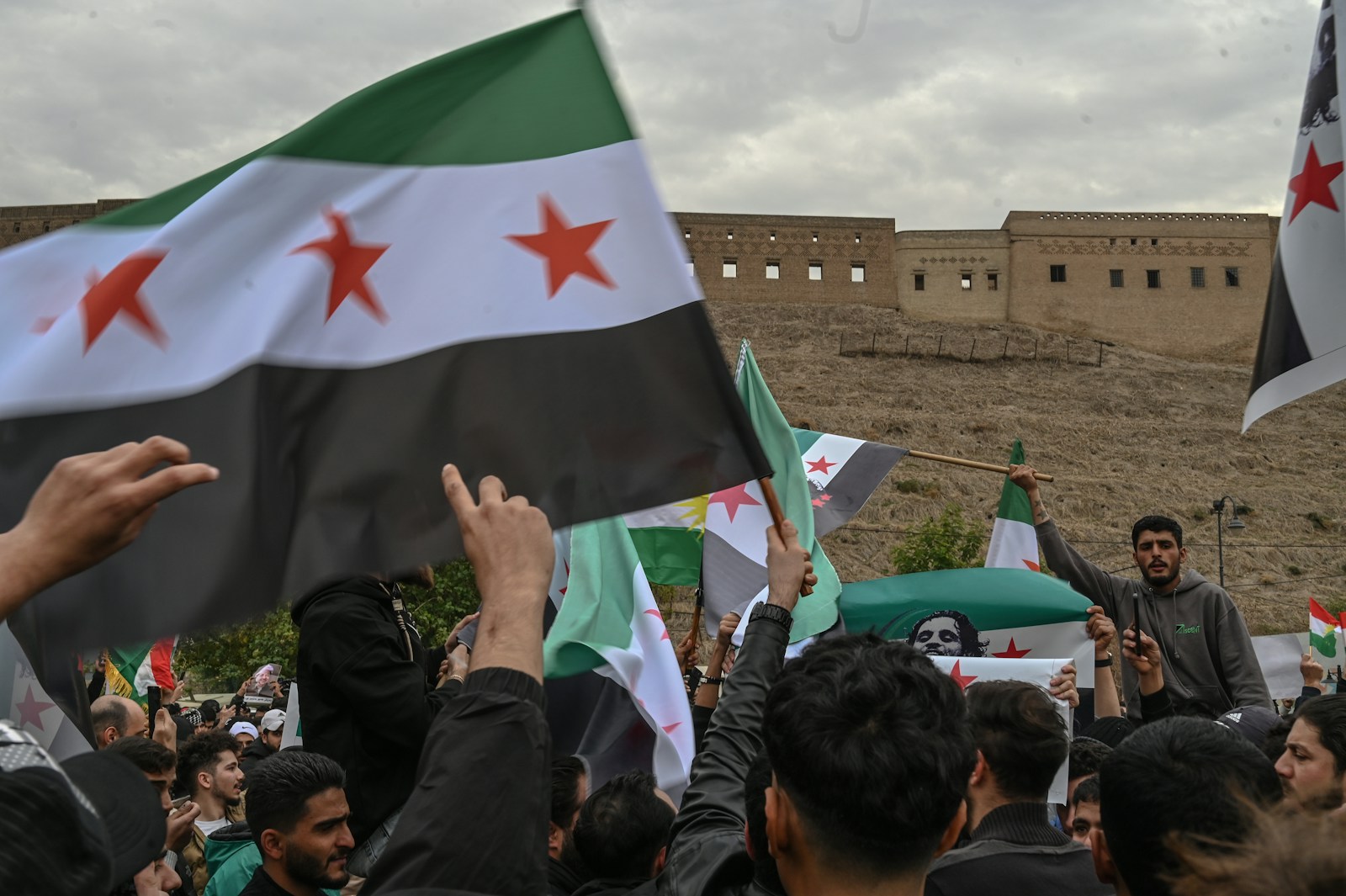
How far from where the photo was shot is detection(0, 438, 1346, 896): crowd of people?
1466mm

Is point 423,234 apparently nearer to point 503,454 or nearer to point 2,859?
point 503,454

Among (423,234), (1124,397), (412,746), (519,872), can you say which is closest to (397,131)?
(423,234)

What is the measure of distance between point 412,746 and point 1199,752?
6.84ft

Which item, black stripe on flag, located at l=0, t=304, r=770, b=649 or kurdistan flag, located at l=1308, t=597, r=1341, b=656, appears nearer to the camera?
black stripe on flag, located at l=0, t=304, r=770, b=649

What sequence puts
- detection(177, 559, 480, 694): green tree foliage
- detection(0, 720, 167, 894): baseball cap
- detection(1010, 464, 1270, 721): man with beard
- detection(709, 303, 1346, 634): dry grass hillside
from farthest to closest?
Result: 1. detection(709, 303, 1346, 634): dry grass hillside
2. detection(177, 559, 480, 694): green tree foliage
3. detection(1010, 464, 1270, 721): man with beard
4. detection(0, 720, 167, 894): baseball cap

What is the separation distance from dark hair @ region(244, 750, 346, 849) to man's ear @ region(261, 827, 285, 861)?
0.04 feet

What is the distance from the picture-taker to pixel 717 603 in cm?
608

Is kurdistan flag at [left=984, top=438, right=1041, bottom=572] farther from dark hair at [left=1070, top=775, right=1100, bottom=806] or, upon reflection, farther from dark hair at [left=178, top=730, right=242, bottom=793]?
dark hair at [left=178, top=730, right=242, bottom=793]

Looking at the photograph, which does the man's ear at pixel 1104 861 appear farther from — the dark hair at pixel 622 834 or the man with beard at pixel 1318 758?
the dark hair at pixel 622 834

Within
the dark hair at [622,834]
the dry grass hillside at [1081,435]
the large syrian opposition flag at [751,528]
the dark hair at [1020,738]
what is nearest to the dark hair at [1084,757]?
the dark hair at [1020,738]

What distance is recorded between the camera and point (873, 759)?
5.79 feet

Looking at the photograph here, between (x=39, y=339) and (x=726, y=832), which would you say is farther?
(x=39, y=339)

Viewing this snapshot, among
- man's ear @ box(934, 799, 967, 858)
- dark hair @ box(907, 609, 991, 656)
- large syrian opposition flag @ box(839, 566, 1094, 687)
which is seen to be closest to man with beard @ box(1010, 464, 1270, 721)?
large syrian opposition flag @ box(839, 566, 1094, 687)

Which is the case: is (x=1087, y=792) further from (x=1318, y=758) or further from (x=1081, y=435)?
(x=1081, y=435)
